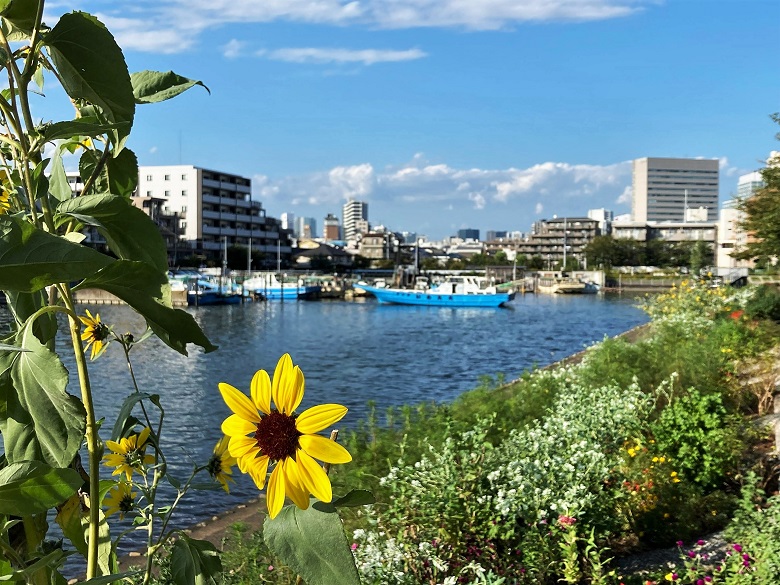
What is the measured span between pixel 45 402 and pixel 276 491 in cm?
23

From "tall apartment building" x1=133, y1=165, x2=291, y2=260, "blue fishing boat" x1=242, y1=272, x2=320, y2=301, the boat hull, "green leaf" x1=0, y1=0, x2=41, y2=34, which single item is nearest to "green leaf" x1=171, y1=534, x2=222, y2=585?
"green leaf" x1=0, y1=0, x2=41, y2=34

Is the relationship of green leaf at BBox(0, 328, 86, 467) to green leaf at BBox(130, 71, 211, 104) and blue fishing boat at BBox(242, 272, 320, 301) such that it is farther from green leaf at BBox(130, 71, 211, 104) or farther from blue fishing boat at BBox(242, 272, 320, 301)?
blue fishing boat at BBox(242, 272, 320, 301)

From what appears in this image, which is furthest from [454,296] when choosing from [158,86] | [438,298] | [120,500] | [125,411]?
[158,86]

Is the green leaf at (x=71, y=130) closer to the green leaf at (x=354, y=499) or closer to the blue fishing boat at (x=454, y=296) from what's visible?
the green leaf at (x=354, y=499)

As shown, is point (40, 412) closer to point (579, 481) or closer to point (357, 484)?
point (579, 481)

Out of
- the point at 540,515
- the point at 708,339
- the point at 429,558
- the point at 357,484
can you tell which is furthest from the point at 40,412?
the point at 708,339

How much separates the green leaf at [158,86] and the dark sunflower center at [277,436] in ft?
1.30

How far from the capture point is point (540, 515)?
2.87 m

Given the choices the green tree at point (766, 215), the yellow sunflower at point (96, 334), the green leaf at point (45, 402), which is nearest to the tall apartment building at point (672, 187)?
the green tree at point (766, 215)

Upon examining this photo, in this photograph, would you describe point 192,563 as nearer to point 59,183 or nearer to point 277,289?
point 59,183

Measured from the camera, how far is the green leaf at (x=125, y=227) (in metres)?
0.69

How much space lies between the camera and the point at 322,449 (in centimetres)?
67

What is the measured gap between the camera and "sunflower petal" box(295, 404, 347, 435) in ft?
2.20

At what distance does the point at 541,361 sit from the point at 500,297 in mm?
23538
